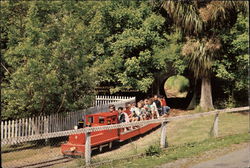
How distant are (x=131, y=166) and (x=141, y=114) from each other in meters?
6.50

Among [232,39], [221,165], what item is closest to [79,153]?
[221,165]

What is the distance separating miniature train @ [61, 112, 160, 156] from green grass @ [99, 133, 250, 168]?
219 cm

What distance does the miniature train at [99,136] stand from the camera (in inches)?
428

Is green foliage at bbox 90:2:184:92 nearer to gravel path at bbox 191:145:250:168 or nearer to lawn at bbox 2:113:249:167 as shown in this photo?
lawn at bbox 2:113:249:167

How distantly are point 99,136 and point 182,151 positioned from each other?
3.04 meters

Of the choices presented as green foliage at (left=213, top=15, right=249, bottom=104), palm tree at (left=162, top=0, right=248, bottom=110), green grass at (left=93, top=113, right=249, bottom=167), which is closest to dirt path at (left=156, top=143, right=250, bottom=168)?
green grass at (left=93, top=113, right=249, bottom=167)

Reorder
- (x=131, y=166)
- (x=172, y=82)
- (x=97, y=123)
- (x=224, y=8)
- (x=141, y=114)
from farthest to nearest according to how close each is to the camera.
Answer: (x=172, y=82) < (x=224, y=8) < (x=141, y=114) < (x=97, y=123) < (x=131, y=166)

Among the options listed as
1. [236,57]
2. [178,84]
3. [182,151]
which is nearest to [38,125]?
[182,151]

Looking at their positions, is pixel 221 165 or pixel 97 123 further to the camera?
pixel 97 123

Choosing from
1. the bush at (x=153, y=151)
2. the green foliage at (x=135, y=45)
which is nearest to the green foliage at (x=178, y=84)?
the green foliage at (x=135, y=45)

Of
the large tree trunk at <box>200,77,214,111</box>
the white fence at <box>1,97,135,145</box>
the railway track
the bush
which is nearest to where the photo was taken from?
the railway track

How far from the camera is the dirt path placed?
345 inches

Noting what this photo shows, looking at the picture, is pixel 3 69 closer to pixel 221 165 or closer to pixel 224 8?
pixel 221 165

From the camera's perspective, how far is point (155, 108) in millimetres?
15914
